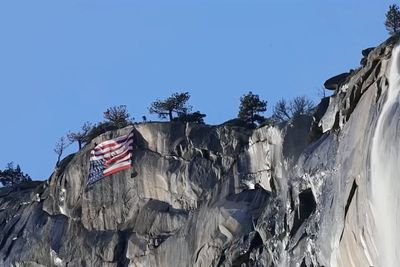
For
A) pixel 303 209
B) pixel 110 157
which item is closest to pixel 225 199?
pixel 303 209

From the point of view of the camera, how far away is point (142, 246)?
204 feet

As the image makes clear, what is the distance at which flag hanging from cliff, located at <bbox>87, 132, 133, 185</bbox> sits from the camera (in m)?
66.4

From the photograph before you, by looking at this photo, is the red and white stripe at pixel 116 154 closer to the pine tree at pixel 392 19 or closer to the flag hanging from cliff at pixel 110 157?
the flag hanging from cliff at pixel 110 157

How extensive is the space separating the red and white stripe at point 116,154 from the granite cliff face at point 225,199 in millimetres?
421

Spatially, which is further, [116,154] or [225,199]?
[116,154]

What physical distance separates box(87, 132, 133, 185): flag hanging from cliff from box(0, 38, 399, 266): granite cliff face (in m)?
0.42

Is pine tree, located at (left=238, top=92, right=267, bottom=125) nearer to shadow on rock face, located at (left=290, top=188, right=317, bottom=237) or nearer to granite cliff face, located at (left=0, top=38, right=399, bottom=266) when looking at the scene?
granite cliff face, located at (left=0, top=38, right=399, bottom=266)

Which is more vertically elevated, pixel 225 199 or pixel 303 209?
pixel 225 199

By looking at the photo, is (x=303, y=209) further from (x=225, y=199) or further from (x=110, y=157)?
(x=110, y=157)

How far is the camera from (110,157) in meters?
66.9

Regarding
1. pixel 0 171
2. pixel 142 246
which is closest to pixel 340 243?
pixel 142 246

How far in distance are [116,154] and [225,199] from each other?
10.7 metres

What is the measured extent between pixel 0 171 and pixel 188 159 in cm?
3221

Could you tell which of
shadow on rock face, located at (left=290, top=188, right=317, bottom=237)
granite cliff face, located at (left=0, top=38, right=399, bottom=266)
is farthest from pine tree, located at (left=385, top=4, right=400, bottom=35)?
shadow on rock face, located at (left=290, top=188, right=317, bottom=237)
